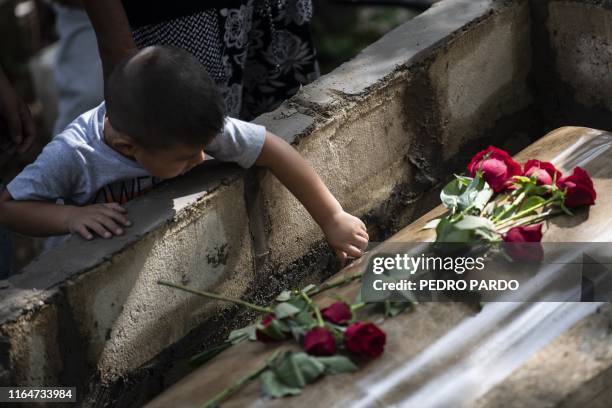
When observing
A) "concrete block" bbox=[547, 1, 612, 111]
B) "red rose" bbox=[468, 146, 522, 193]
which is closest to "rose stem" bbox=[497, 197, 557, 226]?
"red rose" bbox=[468, 146, 522, 193]

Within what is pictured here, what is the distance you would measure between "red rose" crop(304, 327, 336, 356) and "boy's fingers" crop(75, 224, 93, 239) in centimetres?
64

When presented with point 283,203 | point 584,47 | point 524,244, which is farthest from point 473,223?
point 584,47

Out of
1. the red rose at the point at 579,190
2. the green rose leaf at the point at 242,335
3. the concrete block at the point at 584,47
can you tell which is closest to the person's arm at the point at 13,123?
the green rose leaf at the point at 242,335

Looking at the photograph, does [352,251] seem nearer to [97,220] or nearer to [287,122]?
[287,122]

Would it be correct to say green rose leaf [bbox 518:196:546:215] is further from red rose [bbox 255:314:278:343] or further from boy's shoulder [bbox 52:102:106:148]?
boy's shoulder [bbox 52:102:106:148]

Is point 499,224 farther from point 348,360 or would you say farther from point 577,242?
point 348,360

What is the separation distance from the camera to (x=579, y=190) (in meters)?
2.62

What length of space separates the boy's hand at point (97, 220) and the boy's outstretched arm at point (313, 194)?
42 centimetres

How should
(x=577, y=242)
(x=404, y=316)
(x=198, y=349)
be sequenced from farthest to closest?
(x=198, y=349), (x=577, y=242), (x=404, y=316)

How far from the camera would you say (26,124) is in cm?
289

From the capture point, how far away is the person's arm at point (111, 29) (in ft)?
8.75

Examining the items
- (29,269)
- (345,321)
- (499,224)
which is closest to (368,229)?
(499,224)

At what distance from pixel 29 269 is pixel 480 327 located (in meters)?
1.11

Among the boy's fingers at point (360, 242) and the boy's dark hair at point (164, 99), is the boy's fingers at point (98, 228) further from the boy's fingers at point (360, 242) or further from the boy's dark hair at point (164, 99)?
the boy's fingers at point (360, 242)
